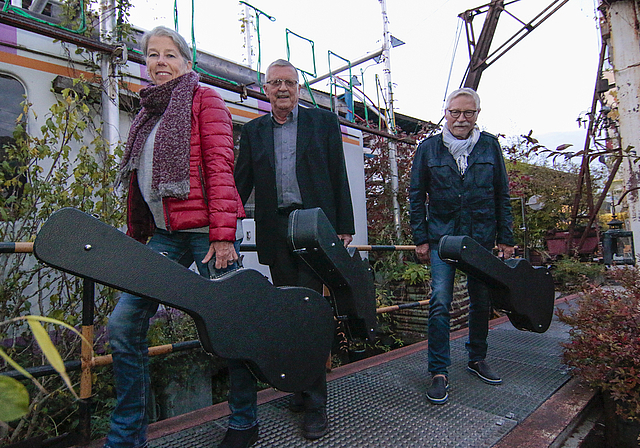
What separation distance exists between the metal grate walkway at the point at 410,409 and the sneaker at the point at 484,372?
0.04 metres

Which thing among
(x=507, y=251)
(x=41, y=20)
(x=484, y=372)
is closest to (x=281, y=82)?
(x=507, y=251)

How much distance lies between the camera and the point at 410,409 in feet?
6.96

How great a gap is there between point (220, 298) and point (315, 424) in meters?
0.90

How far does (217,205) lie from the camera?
1572mm

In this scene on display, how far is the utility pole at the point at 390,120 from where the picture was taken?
7.28m

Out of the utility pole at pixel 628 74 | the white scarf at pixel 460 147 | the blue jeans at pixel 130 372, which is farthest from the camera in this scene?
the utility pole at pixel 628 74

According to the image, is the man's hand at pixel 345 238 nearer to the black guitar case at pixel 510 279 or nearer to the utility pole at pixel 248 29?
the black guitar case at pixel 510 279

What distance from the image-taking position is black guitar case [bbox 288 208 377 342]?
175 centimetres

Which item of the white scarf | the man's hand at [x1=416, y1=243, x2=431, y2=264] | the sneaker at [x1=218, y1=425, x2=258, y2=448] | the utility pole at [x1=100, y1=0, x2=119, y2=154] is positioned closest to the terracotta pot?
the man's hand at [x1=416, y1=243, x2=431, y2=264]

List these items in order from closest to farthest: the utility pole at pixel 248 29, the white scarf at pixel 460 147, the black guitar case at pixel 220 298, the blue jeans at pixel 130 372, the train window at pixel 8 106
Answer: the black guitar case at pixel 220 298, the blue jeans at pixel 130 372, the white scarf at pixel 460 147, the train window at pixel 8 106, the utility pole at pixel 248 29

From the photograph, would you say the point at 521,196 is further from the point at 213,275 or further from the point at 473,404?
the point at 213,275

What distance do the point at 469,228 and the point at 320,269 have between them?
3.79 feet

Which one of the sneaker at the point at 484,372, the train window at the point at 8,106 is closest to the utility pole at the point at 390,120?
the sneaker at the point at 484,372

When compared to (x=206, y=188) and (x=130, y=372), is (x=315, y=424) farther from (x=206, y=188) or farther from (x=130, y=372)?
(x=206, y=188)
